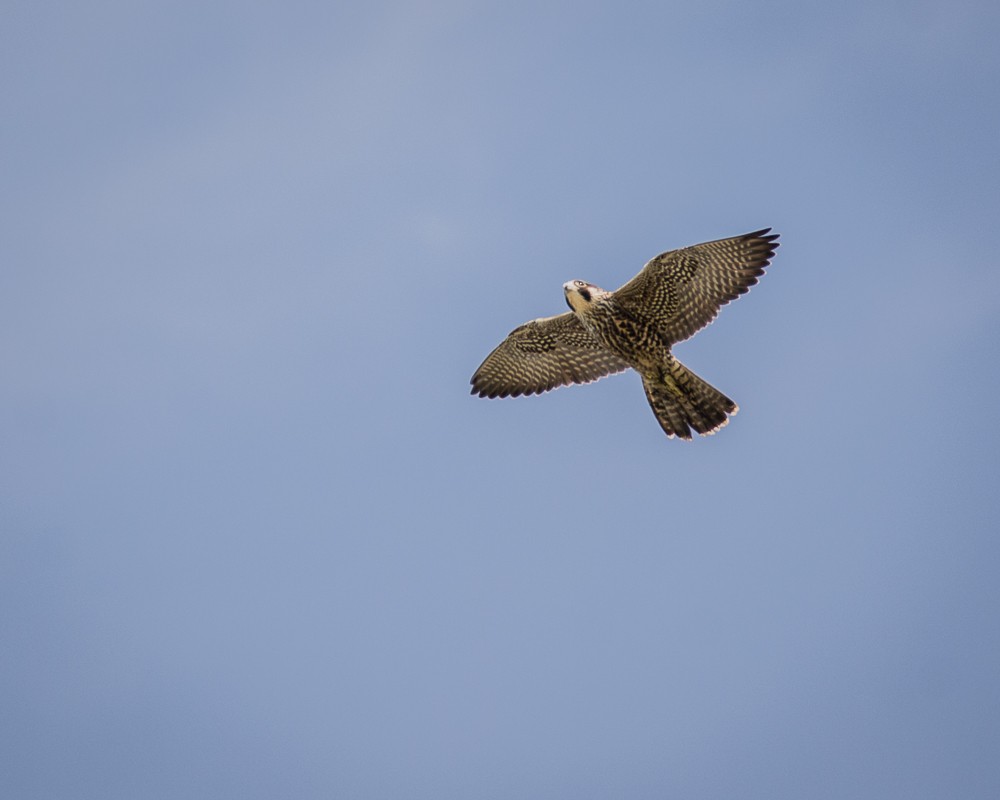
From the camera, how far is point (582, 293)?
15586 mm

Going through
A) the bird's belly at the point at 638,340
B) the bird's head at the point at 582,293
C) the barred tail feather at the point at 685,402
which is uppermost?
the bird's head at the point at 582,293

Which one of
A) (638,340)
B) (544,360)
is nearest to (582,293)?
(638,340)

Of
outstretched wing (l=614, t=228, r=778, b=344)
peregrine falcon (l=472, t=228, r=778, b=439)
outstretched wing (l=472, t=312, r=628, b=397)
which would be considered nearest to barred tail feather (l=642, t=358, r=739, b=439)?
peregrine falcon (l=472, t=228, r=778, b=439)

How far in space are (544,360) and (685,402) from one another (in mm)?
2100

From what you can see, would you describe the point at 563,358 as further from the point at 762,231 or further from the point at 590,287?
the point at 762,231

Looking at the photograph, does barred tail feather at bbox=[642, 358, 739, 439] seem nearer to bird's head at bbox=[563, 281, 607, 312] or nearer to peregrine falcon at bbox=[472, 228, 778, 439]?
peregrine falcon at bbox=[472, 228, 778, 439]

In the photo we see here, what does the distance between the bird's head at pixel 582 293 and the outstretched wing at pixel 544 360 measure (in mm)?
656

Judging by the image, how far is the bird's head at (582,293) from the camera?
1559 centimetres

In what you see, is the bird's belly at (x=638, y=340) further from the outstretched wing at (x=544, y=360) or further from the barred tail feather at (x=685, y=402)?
the outstretched wing at (x=544, y=360)

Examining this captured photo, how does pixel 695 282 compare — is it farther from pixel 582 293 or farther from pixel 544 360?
pixel 544 360

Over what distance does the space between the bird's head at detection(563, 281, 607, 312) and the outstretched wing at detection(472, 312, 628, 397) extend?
0.66 m

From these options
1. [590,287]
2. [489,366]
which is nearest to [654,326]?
[590,287]

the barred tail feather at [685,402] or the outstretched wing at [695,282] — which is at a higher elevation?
the outstretched wing at [695,282]

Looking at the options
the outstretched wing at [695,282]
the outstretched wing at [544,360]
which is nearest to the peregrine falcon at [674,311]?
the outstretched wing at [695,282]
